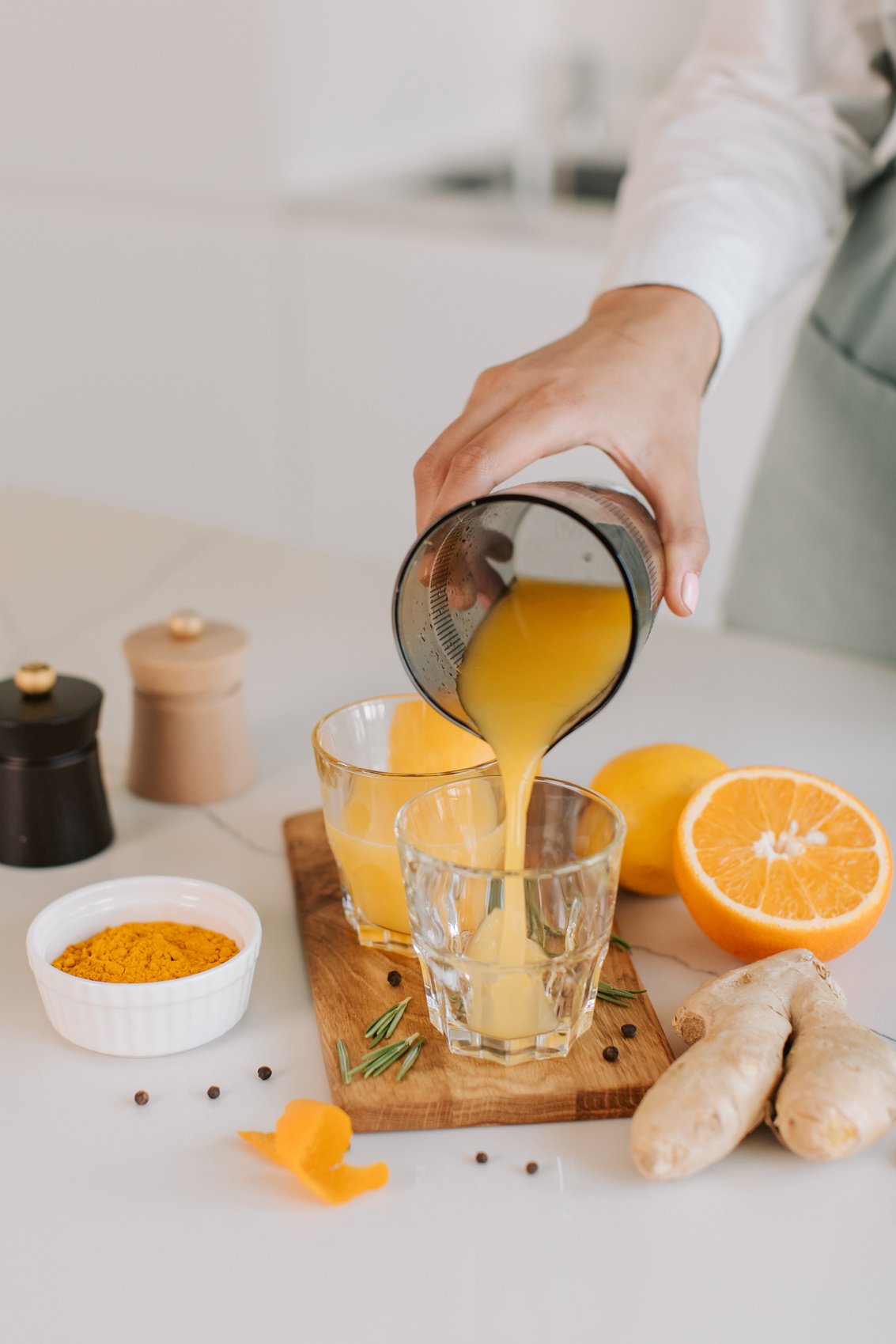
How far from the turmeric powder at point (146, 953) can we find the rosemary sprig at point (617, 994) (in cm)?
24

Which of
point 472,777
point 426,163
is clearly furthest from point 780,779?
point 426,163

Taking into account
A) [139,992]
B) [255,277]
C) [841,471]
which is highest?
[139,992]

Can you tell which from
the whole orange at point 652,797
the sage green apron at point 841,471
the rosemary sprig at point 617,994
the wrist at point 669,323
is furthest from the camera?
the sage green apron at point 841,471

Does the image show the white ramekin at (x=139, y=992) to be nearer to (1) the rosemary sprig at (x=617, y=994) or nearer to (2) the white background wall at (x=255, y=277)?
(1) the rosemary sprig at (x=617, y=994)

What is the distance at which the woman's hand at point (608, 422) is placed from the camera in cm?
94

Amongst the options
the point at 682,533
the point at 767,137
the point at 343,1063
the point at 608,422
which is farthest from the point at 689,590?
the point at 767,137

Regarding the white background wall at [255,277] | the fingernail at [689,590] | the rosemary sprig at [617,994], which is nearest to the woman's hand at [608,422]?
the fingernail at [689,590]

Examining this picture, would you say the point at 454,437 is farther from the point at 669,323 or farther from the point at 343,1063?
the point at 343,1063

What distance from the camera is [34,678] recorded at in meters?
1.07

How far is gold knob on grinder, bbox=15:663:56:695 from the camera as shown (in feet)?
3.50

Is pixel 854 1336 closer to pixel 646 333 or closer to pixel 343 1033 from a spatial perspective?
pixel 343 1033

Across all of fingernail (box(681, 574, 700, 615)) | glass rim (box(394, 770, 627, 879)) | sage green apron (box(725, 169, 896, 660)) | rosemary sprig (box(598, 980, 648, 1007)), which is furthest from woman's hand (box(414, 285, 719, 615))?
sage green apron (box(725, 169, 896, 660))

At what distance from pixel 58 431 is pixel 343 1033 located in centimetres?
299

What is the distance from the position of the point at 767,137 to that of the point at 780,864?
2.86ft
